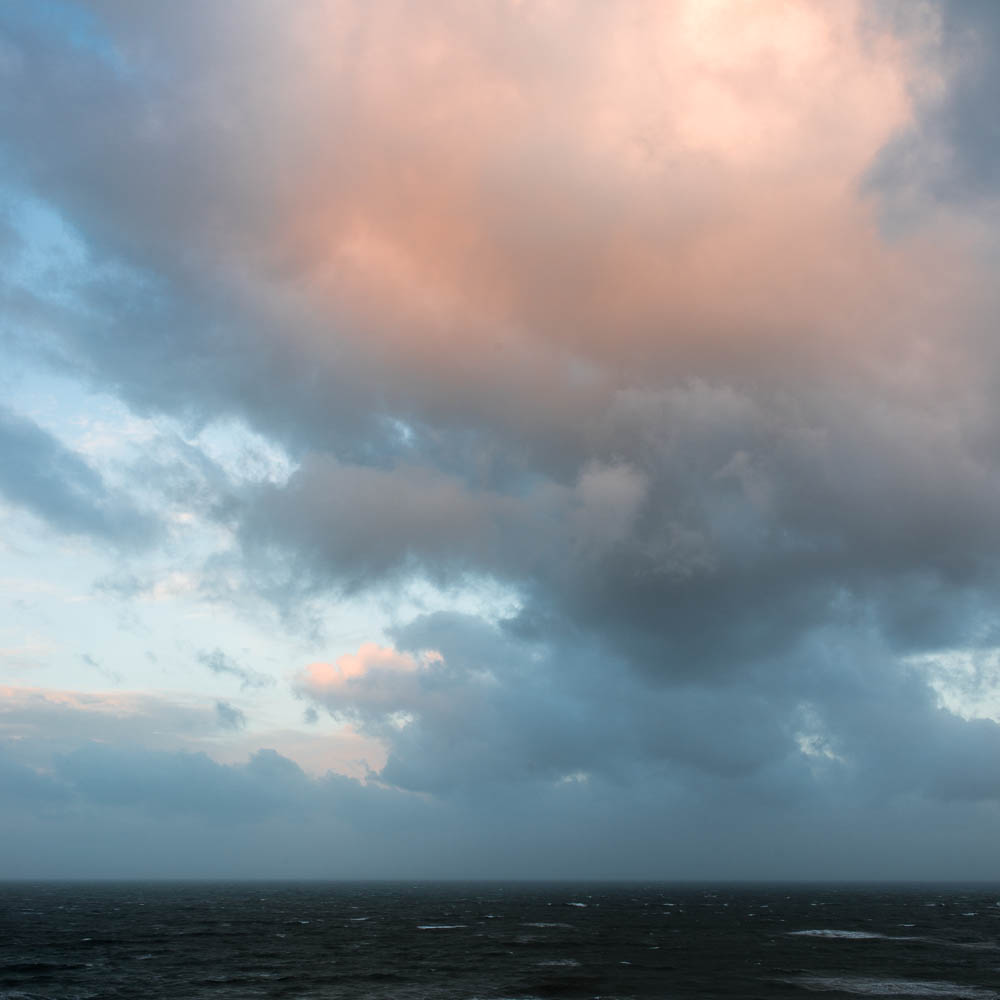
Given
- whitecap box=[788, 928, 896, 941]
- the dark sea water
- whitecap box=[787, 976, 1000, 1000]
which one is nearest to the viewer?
whitecap box=[787, 976, 1000, 1000]

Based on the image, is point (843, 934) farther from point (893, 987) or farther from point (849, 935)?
point (893, 987)

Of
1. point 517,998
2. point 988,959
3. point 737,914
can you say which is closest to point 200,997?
point 517,998

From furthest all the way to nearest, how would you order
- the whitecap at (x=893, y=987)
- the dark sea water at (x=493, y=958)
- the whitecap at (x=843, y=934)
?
the whitecap at (x=843, y=934) → the dark sea water at (x=493, y=958) → the whitecap at (x=893, y=987)

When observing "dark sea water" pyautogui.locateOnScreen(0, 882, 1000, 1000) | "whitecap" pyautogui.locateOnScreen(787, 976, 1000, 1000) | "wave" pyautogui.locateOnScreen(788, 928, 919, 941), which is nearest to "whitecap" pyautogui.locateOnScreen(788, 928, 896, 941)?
"wave" pyautogui.locateOnScreen(788, 928, 919, 941)

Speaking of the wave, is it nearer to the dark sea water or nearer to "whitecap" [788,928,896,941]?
"whitecap" [788,928,896,941]

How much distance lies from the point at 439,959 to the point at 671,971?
29.4 m

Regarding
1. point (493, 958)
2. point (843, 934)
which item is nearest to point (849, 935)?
point (843, 934)

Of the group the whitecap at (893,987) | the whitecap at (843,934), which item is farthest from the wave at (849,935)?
the whitecap at (893,987)

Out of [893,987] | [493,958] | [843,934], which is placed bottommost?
[843,934]

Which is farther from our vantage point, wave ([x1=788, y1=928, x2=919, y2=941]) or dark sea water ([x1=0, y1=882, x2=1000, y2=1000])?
wave ([x1=788, y1=928, x2=919, y2=941])

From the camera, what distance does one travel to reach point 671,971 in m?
95.2

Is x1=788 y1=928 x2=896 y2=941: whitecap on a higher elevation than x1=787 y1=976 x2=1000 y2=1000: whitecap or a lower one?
lower

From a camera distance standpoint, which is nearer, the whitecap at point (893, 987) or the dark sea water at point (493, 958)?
the whitecap at point (893, 987)

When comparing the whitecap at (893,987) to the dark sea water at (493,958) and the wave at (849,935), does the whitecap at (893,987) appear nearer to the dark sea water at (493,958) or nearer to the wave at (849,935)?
the dark sea water at (493,958)
